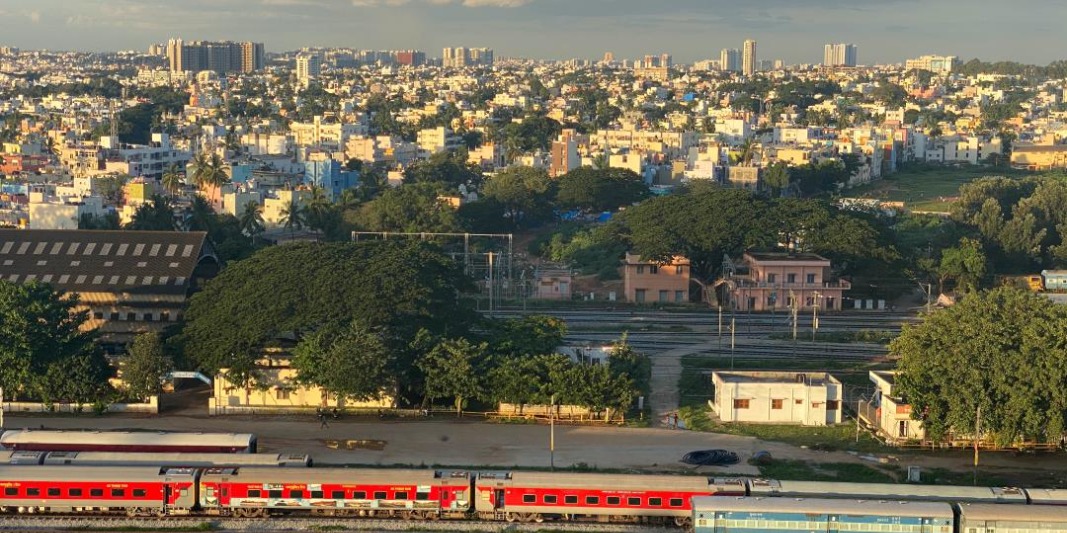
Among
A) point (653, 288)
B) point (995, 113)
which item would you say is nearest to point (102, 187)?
point (653, 288)

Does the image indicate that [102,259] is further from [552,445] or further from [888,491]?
[888,491]

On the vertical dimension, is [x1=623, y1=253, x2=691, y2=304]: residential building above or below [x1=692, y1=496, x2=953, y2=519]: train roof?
above

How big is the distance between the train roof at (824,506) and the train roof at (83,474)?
9680mm

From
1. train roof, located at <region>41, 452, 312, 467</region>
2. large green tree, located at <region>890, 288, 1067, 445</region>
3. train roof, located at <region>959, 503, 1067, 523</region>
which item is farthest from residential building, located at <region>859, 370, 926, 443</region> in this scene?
train roof, located at <region>41, 452, 312, 467</region>

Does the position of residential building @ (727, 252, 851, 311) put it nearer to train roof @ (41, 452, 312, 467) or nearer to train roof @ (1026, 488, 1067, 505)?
train roof @ (1026, 488, 1067, 505)

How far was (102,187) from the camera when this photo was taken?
76.4 m

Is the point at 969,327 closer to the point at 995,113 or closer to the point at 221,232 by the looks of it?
the point at 221,232

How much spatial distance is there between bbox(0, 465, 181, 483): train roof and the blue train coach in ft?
31.8

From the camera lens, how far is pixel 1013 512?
24.4m

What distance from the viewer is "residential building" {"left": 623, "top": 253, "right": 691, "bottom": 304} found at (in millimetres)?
53969

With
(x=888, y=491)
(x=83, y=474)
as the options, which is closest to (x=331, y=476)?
(x=83, y=474)

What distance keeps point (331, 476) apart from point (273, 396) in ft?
30.8

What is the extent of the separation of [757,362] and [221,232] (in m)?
25.6

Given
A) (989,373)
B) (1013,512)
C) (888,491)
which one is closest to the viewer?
(1013,512)
